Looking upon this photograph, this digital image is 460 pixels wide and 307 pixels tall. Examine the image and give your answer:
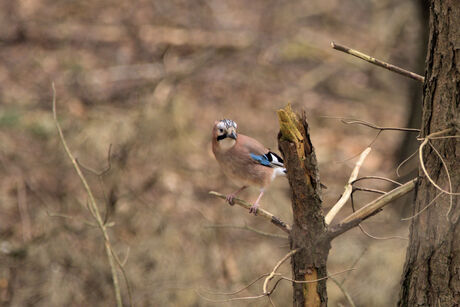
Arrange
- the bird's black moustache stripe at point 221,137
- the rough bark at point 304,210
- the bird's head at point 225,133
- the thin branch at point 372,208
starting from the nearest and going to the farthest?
the rough bark at point 304,210, the thin branch at point 372,208, the bird's head at point 225,133, the bird's black moustache stripe at point 221,137

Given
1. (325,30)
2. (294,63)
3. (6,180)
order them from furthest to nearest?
(325,30) → (294,63) → (6,180)

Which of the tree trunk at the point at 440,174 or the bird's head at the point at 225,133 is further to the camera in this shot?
the bird's head at the point at 225,133

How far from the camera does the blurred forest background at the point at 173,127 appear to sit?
229 inches

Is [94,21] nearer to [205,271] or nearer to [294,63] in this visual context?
[294,63]


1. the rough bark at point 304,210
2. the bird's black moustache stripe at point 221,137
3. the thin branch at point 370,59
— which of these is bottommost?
the rough bark at point 304,210

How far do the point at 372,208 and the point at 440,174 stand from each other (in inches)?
11.0

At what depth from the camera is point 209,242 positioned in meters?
6.41

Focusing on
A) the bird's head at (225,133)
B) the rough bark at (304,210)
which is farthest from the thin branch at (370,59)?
the bird's head at (225,133)

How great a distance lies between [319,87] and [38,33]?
14.6ft

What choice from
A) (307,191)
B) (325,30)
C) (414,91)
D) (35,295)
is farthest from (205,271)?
(325,30)

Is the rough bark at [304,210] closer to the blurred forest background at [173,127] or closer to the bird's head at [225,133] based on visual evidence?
the blurred forest background at [173,127]

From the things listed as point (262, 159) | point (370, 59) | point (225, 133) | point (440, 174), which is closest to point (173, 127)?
point (262, 159)

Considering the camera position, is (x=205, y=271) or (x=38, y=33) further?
(x=38, y=33)

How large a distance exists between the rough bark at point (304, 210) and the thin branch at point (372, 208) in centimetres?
6
